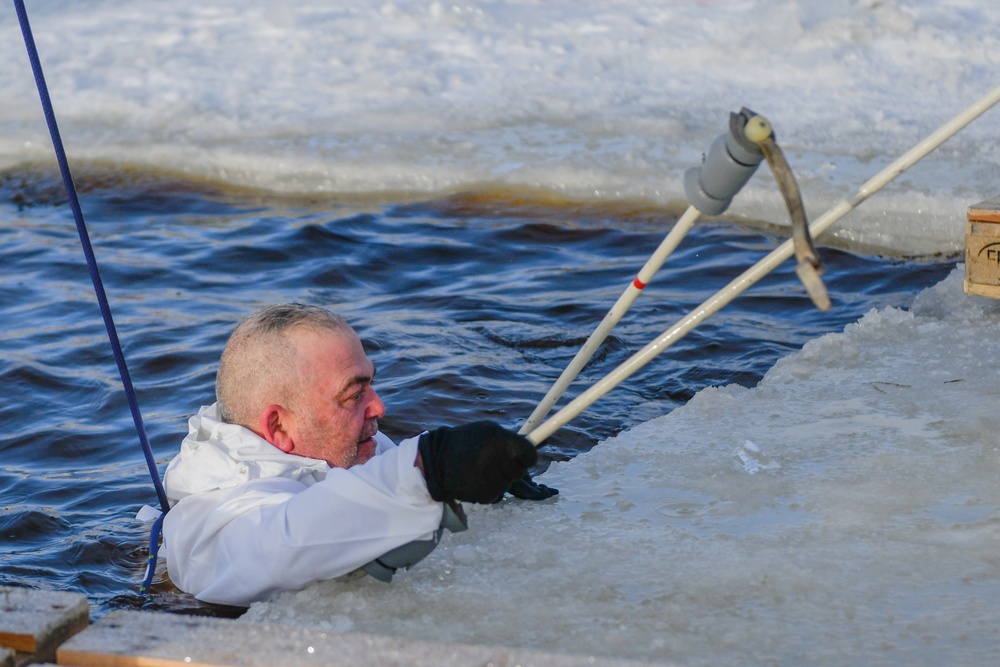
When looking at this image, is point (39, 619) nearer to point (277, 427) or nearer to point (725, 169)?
point (277, 427)

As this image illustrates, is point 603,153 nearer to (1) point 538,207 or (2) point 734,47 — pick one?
(1) point 538,207

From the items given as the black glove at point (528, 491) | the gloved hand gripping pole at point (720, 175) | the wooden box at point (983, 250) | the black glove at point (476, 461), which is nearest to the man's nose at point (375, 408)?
the black glove at point (528, 491)

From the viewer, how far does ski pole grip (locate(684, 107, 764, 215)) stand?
2.10 m

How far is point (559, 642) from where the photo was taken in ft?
7.47

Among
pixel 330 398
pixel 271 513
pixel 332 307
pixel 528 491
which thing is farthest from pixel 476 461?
pixel 332 307

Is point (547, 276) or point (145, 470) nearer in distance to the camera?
point (145, 470)

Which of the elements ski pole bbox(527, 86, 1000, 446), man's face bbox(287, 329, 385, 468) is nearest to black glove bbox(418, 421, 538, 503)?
ski pole bbox(527, 86, 1000, 446)

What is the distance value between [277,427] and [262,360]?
0.52 feet

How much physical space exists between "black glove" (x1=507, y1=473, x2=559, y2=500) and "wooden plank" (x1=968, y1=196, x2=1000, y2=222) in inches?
77.8

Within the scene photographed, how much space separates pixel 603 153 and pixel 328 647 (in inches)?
225

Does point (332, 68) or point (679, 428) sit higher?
point (332, 68)

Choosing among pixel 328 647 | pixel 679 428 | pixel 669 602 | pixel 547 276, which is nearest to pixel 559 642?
pixel 669 602

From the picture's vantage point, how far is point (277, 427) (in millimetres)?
2836

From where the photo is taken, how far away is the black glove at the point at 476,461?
224cm
